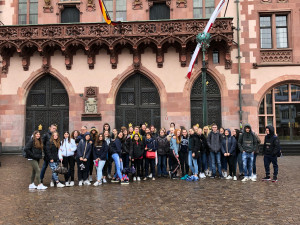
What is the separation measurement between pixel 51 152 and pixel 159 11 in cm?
1387

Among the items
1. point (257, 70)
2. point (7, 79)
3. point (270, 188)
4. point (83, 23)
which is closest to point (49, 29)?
point (83, 23)

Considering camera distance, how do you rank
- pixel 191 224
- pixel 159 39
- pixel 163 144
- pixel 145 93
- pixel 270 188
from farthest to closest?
pixel 145 93 → pixel 159 39 → pixel 163 144 → pixel 270 188 → pixel 191 224

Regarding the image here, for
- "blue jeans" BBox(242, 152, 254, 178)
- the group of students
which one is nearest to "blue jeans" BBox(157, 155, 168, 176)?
the group of students

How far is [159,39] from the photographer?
17594 millimetres

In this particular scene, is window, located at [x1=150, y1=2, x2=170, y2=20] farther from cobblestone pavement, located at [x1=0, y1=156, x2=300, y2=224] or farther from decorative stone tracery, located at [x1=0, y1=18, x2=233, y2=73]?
cobblestone pavement, located at [x1=0, y1=156, x2=300, y2=224]

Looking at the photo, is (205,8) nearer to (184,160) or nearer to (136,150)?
(184,160)

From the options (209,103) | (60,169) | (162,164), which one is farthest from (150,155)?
(209,103)

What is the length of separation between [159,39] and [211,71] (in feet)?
13.4

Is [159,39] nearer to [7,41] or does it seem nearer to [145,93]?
[145,93]

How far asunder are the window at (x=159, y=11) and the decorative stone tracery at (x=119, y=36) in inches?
75.1

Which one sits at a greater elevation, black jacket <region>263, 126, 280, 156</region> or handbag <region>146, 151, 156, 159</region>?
black jacket <region>263, 126, 280, 156</region>

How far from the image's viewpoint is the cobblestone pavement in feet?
18.3

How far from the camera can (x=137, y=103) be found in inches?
739

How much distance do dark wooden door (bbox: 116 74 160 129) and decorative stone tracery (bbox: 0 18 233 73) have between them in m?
1.36
